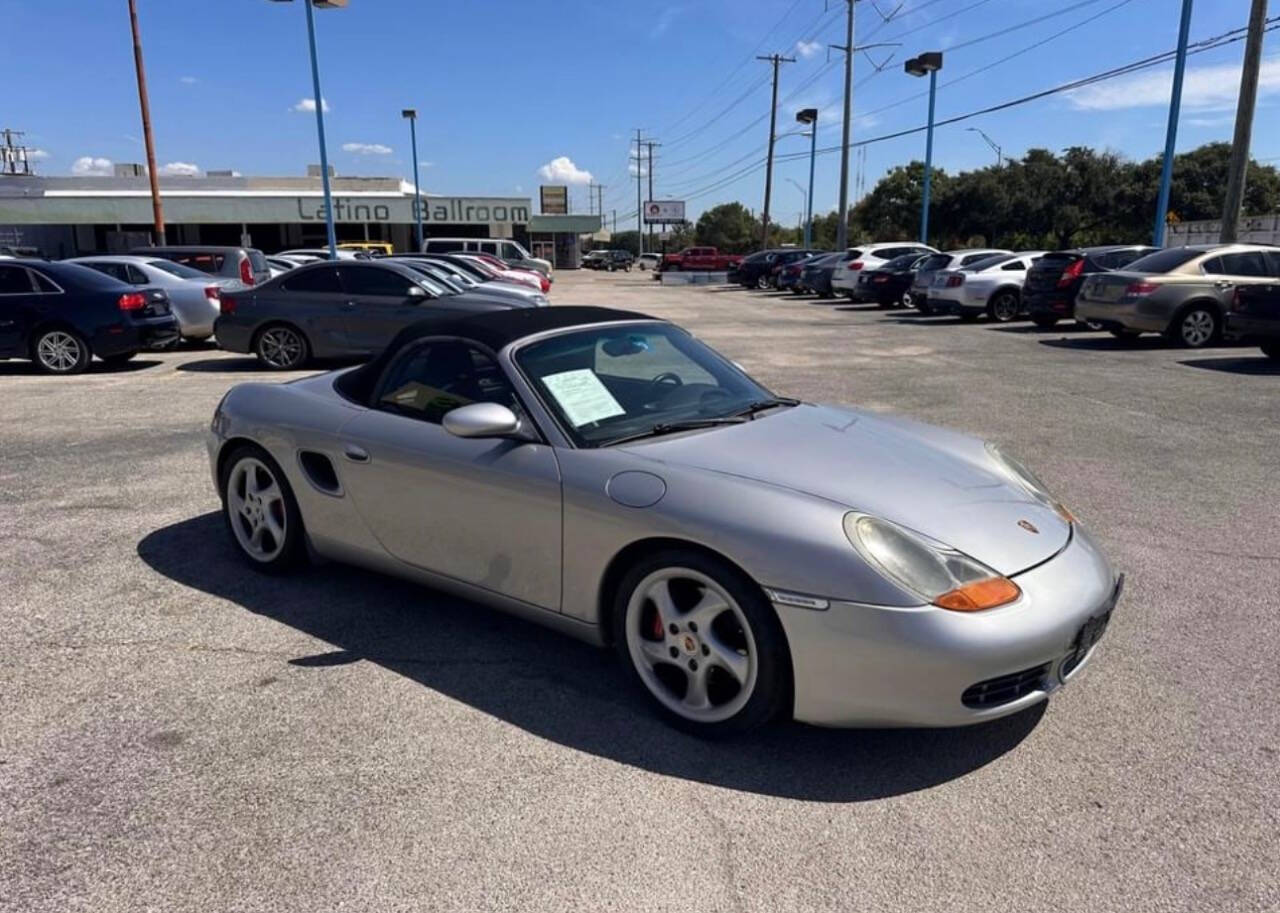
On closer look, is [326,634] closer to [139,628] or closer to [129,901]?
[139,628]

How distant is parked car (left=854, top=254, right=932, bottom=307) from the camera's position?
23.6 metres

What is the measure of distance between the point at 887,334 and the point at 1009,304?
12.0 ft

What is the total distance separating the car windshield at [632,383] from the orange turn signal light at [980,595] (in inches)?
50.0

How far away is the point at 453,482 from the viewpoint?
3.58 metres

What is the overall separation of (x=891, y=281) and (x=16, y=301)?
19.3m

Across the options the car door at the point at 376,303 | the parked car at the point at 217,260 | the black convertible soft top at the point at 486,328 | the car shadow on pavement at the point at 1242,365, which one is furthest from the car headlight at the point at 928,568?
the parked car at the point at 217,260

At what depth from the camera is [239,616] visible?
13.3ft

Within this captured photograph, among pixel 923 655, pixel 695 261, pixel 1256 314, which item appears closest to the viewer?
pixel 923 655

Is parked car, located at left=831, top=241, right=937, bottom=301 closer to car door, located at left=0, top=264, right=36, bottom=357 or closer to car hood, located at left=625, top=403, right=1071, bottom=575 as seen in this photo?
car door, located at left=0, top=264, right=36, bottom=357

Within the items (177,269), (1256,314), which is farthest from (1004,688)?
(177,269)

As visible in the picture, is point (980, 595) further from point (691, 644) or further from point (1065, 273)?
point (1065, 273)

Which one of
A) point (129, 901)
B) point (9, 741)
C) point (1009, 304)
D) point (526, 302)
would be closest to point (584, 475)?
point (129, 901)

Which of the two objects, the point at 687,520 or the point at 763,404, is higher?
the point at 763,404

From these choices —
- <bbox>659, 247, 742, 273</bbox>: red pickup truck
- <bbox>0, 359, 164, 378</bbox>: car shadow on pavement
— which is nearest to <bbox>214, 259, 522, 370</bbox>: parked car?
<bbox>0, 359, 164, 378</bbox>: car shadow on pavement
